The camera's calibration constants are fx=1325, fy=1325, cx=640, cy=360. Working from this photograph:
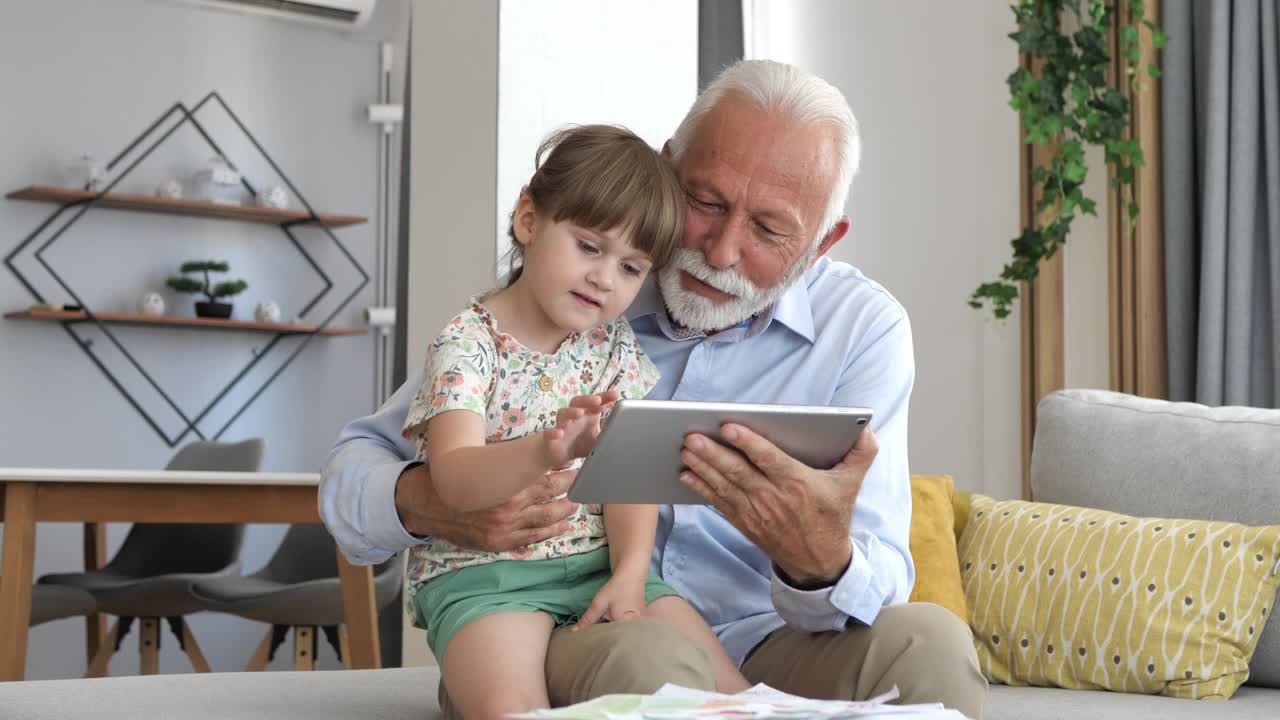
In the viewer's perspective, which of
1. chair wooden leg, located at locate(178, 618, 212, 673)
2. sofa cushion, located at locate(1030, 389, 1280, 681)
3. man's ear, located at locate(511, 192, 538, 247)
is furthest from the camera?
chair wooden leg, located at locate(178, 618, 212, 673)

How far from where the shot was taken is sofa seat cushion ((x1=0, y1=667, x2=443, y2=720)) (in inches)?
59.3

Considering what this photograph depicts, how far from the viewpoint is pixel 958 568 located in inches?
93.0

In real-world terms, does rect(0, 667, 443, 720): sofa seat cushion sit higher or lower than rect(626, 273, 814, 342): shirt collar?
lower

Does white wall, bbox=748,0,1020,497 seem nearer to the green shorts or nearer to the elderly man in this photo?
the elderly man

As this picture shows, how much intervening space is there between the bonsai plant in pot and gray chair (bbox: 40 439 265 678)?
817 mm

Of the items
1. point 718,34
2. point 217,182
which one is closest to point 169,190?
point 217,182

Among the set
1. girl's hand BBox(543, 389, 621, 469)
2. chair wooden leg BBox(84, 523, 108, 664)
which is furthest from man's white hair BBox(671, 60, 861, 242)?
chair wooden leg BBox(84, 523, 108, 664)

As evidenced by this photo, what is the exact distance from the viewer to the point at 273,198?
17.7 feet

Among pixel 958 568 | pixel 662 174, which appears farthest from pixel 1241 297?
pixel 662 174

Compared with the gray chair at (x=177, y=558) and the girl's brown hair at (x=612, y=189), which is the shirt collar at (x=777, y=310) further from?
the gray chair at (x=177, y=558)

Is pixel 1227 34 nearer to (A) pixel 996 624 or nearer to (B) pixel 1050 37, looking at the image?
(B) pixel 1050 37

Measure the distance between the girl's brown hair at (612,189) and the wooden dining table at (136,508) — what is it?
1617 mm

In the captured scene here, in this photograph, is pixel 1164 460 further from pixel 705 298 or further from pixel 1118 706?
pixel 705 298

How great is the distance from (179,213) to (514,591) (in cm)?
437
